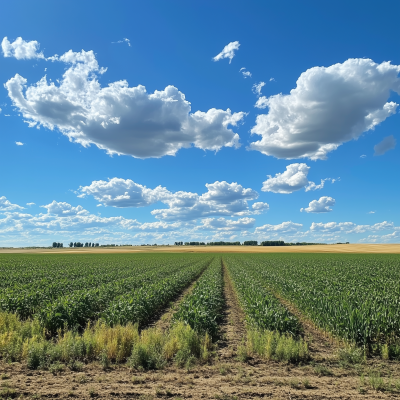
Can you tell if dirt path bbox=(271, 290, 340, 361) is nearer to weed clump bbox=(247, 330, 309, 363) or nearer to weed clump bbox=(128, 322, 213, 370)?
weed clump bbox=(247, 330, 309, 363)

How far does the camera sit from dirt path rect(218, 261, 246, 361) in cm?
1020

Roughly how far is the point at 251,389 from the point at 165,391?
2.18 metres

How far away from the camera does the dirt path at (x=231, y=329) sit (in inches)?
402

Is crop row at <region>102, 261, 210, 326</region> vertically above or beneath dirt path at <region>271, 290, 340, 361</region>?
above

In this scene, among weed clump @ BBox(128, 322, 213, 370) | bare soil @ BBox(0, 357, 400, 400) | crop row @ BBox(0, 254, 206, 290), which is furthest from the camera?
crop row @ BBox(0, 254, 206, 290)

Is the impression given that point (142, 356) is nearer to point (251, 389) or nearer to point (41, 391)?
point (41, 391)

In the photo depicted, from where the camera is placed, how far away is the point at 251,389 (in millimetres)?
7188

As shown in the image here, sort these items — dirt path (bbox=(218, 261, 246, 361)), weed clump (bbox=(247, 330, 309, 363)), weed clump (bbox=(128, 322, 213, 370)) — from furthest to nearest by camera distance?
A: dirt path (bbox=(218, 261, 246, 361)) → weed clump (bbox=(247, 330, 309, 363)) → weed clump (bbox=(128, 322, 213, 370))

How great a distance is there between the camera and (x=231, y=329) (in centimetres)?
1331

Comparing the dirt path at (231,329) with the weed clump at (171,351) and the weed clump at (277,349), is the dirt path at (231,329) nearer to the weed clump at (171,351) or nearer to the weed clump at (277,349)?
the weed clump at (171,351)

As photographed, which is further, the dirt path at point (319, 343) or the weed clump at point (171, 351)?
the dirt path at point (319, 343)

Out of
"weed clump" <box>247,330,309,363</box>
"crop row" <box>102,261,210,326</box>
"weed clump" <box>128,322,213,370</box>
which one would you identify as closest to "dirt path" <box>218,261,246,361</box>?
Answer: "weed clump" <box>128,322,213,370</box>

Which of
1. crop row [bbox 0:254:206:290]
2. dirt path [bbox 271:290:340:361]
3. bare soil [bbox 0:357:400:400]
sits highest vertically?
bare soil [bbox 0:357:400:400]

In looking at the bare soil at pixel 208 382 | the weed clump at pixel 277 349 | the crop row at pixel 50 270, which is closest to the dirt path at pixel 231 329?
the weed clump at pixel 277 349
